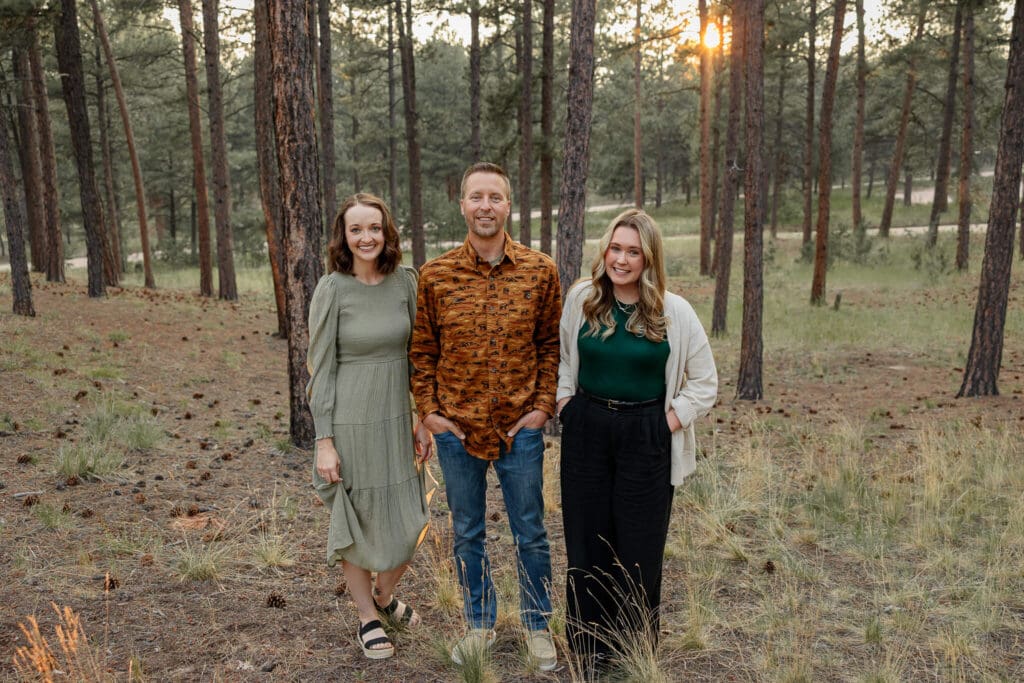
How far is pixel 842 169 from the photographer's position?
2248 inches

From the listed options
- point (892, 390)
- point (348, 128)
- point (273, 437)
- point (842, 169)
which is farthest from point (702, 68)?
point (842, 169)

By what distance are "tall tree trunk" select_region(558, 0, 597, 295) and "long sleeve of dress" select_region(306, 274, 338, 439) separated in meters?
4.24

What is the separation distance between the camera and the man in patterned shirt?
3.46 metres

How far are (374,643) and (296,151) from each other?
458 cm

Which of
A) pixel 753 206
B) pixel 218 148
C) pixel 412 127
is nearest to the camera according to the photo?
pixel 753 206

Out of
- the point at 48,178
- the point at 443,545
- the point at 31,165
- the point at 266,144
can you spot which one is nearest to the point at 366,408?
the point at 443,545

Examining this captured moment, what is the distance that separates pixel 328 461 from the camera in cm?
362

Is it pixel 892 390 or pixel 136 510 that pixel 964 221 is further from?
pixel 136 510

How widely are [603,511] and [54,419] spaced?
6.24 meters

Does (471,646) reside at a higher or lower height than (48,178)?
lower

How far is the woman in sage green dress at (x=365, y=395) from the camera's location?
3600mm

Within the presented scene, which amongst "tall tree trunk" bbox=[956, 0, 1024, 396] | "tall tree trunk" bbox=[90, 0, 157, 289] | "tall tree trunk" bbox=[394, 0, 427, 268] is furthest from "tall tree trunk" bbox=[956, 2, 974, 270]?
"tall tree trunk" bbox=[90, 0, 157, 289]

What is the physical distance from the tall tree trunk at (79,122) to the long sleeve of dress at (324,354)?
41.2 ft

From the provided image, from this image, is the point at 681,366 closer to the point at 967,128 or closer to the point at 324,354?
the point at 324,354
